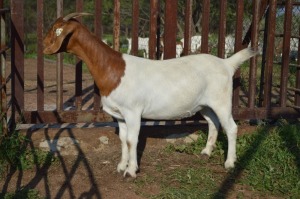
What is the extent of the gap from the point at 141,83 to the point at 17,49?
167 centimetres

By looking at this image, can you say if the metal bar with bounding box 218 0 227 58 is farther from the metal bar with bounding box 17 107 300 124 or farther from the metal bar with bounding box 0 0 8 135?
the metal bar with bounding box 0 0 8 135

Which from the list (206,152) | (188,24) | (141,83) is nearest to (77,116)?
(141,83)

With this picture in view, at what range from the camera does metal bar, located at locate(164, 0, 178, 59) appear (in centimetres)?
585

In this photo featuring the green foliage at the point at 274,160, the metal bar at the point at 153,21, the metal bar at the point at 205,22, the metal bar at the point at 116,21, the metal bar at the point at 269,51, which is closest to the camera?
the green foliage at the point at 274,160

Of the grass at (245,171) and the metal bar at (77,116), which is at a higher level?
the metal bar at (77,116)

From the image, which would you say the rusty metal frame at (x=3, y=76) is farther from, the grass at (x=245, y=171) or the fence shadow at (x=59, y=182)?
the grass at (x=245, y=171)

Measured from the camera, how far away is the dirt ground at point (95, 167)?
449 centimetres

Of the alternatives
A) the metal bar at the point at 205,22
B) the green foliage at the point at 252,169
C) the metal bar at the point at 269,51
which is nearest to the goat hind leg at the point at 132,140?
the green foliage at the point at 252,169

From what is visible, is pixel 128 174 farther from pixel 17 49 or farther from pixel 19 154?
pixel 17 49

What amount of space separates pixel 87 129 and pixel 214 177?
5.97ft

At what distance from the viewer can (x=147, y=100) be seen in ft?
15.7

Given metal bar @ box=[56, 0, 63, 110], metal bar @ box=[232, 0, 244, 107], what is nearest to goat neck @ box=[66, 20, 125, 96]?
metal bar @ box=[56, 0, 63, 110]

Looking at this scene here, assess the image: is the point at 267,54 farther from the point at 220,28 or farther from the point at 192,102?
the point at 192,102

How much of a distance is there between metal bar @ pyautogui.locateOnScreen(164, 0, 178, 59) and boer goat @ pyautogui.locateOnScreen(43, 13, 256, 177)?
0.76 meters
